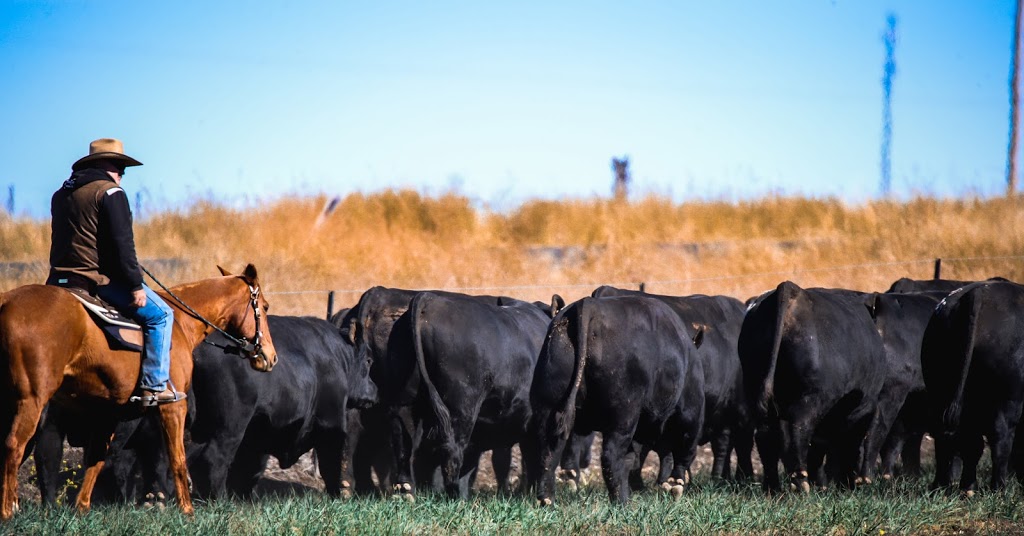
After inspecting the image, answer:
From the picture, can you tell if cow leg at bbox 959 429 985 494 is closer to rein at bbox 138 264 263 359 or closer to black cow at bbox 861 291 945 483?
black cow at bbox 861 291 945 483

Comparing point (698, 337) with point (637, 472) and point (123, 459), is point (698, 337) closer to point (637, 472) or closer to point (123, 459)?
point (637, 472)

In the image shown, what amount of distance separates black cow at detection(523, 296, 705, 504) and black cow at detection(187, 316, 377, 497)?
2.51 meters

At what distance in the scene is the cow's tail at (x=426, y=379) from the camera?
10273 millimetres

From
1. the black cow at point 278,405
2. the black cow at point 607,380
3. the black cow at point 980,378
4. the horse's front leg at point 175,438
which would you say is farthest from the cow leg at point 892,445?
the horse's front leg at point 175,438

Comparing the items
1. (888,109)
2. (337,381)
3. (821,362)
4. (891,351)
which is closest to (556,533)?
(821,362)

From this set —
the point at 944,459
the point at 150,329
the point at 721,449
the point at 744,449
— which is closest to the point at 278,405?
the point at 150,329

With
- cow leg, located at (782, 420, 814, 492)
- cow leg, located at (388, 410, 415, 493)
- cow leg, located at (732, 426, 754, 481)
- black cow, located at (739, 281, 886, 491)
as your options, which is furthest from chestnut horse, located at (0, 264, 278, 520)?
cow leg, located at (732, 426, 754, 481)

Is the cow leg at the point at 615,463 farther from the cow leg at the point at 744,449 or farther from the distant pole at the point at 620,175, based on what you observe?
the distant pole at the point at 620,175

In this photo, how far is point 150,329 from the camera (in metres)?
7.63

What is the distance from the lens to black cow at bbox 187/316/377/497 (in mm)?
9539

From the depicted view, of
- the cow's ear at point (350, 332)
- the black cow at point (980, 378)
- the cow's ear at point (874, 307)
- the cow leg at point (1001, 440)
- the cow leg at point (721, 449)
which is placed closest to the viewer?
the cow leg at point (1001, 440)

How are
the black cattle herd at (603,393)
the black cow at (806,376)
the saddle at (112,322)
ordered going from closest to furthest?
the saddle at (112,322)
the black cattle herd at (603,393)
the black cow at (806,376)

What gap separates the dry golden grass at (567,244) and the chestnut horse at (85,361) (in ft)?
30.6

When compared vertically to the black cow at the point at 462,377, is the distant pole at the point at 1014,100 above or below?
above
